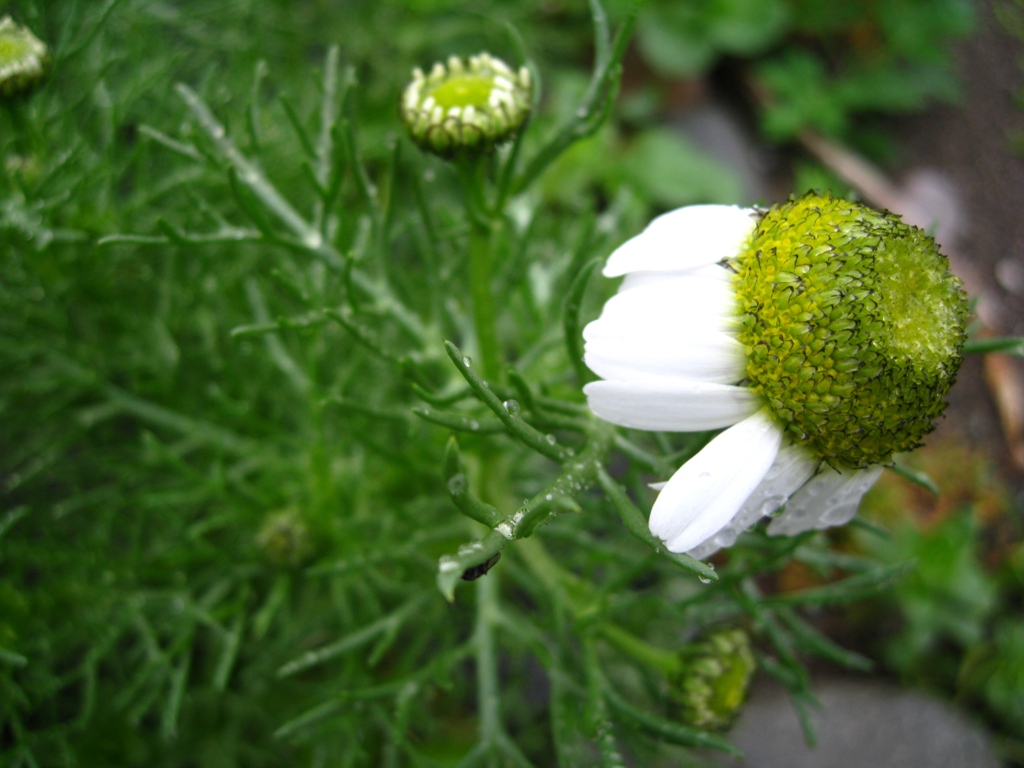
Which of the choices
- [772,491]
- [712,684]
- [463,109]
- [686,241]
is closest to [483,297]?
[463,109]

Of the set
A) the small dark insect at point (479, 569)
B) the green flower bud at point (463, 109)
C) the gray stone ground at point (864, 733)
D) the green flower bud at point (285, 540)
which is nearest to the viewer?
the small dark insect at point (479, 569)

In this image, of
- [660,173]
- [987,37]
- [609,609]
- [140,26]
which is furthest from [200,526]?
[987,37]

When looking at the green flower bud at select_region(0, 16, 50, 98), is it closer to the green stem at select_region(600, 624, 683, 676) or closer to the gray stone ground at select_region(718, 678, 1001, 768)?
the green stem at select_region(600, 624, 683, 676)

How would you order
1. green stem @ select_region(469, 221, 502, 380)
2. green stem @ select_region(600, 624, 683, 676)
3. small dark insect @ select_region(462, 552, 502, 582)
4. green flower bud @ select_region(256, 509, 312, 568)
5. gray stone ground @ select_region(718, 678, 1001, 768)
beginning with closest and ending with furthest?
1. small dark insect @ select_region(462, 552, 502, 582)
2. green stem @ select_region(469, 221, 502, 380)
3. green stem @ select_region(600, 624, 683, 676)
4. green flower bud @ select_region(256, 509, 312, 568)
5. gray stone ground @ select_region(718, 678, 1001, 768)

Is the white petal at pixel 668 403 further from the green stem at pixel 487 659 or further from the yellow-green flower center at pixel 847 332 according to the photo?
the green stem at pixel 487 659

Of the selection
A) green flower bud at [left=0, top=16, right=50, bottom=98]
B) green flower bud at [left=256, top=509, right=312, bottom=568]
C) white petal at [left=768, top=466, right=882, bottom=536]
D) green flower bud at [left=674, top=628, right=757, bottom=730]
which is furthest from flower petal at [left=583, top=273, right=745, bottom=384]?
green flower bud at [left=0, top=16, right=50, bottom=98]

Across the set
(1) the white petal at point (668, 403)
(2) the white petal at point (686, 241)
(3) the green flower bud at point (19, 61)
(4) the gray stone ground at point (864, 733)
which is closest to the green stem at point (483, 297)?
(2) the white petal at point (686, 241)

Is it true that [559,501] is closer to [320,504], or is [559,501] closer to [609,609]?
[609,609]
